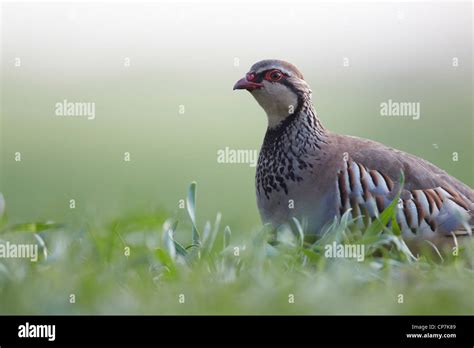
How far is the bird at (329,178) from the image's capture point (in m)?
4.88

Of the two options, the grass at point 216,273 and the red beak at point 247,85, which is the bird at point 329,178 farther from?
the grass at point 216,273

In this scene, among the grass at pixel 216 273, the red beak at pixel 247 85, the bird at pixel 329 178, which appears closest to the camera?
the grass at pixel 216 273

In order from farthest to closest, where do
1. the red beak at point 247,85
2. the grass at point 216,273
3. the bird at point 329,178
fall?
the red beak at point 247,85
the bird at point 329,178
the grass at point 216,273

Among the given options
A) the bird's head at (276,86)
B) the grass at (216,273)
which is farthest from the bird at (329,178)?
the grass at (216,273)

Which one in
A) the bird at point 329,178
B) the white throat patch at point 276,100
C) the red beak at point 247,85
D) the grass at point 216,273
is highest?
the red beak at point 247,85

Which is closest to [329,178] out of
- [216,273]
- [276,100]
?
[276,100]

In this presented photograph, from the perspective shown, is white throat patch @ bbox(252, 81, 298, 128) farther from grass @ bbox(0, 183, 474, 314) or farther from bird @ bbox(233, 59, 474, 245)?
grass @ bbox(0, 183, 474, 314)

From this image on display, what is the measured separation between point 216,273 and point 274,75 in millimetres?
1666

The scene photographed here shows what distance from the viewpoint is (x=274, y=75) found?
5.25 m

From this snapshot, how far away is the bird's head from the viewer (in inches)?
206

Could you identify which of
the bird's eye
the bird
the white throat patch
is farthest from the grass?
the bird's eye

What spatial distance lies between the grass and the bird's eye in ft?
3.18
